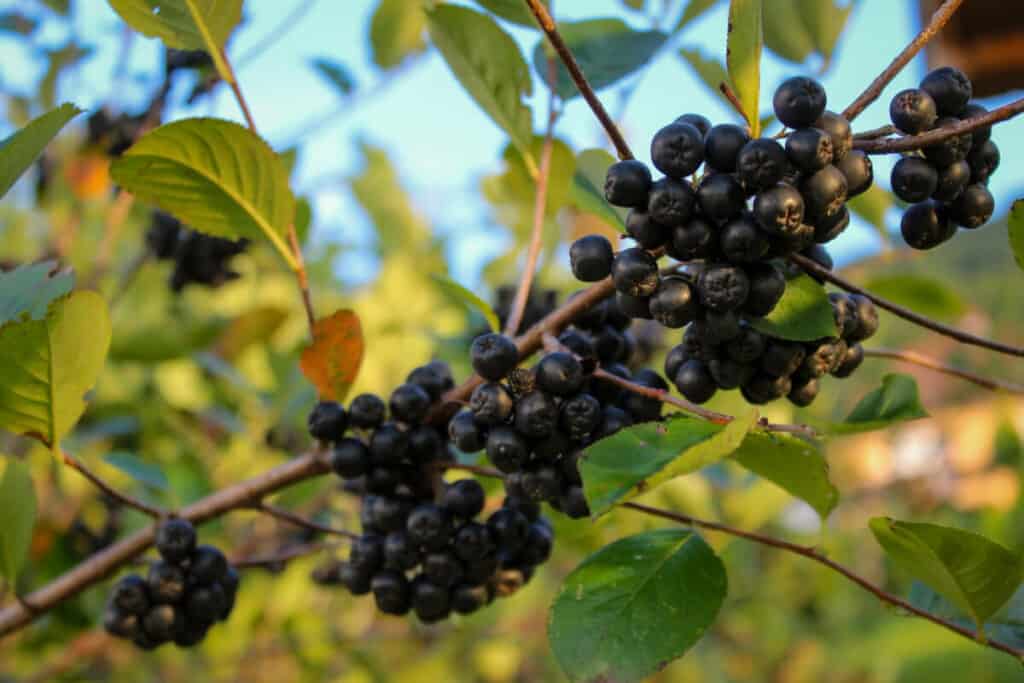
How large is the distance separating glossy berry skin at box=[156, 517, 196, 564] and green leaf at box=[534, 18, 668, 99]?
2.70 ft

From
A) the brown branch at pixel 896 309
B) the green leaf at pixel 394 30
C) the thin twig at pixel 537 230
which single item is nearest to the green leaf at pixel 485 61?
the thin twig at pixel 537 230

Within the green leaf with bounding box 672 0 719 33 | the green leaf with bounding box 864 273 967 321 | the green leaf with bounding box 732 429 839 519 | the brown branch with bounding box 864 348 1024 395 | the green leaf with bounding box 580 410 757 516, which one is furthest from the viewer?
the green leaf with bounding box 864 273 967 321

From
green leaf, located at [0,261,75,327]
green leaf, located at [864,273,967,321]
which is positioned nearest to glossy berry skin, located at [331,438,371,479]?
green leaf, located at [0,261,75,327]

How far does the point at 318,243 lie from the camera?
145 inches

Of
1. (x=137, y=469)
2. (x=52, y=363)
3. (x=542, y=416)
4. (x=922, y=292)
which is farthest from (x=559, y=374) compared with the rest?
(x=922, y=292)

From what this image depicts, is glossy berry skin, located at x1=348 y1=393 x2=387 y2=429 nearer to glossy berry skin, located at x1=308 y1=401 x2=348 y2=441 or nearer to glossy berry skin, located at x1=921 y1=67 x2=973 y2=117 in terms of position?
glossy berry skin, located at x1=308 y1=401 x2=348 y2=441

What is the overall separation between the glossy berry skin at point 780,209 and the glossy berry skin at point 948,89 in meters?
0.20

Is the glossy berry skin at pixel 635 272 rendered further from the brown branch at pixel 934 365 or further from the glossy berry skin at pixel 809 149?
the brown branch at pixel 934 365

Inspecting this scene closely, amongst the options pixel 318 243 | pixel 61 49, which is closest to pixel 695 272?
pixel 61 49

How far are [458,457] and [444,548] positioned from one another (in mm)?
300

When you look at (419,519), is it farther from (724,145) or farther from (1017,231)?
(1017,231)

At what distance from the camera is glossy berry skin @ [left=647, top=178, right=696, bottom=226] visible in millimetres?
854

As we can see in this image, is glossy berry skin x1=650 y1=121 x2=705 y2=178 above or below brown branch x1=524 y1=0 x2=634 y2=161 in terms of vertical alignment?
below

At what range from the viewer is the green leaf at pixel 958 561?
0.96 metres
